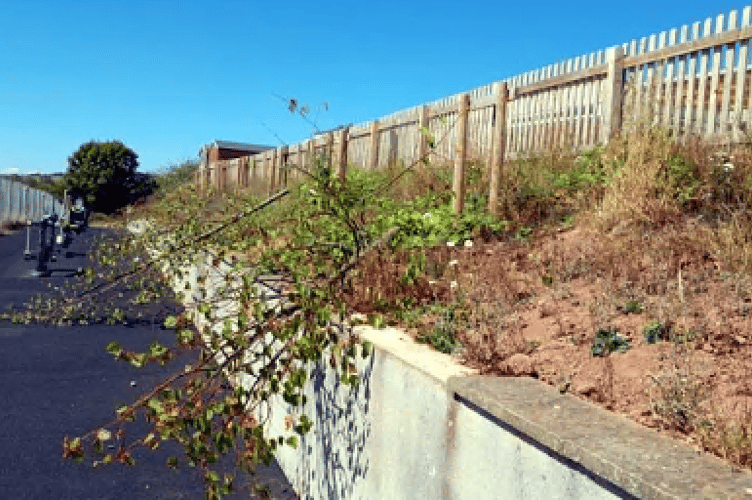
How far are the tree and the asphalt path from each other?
43.1 m

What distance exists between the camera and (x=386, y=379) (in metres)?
3.17

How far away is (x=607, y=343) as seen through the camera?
3109 mm

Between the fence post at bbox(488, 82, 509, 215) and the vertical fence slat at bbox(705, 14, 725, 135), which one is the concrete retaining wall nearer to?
the fence post at bbox(488, 82, 509, 215)

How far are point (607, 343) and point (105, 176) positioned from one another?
5221cm

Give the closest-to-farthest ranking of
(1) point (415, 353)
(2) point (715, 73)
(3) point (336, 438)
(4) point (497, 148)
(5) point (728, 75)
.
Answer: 1. (1) point (415, 353)
2. (3) point (336, 438)
3. (4) point (497, 148)
4. (5) point (728, 75)
5. (2) point (715, 73)

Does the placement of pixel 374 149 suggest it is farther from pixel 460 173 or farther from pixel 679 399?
pixel 679 399

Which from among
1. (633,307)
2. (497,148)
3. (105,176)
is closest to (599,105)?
(497,148)

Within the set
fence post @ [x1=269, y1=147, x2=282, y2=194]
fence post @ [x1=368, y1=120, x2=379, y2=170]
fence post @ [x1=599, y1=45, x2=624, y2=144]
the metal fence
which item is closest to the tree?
the metal fence

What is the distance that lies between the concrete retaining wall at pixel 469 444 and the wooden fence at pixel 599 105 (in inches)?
119

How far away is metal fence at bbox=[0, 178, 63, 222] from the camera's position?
32.0 meters

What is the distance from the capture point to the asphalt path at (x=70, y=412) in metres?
4.21

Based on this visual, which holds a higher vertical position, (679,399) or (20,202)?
(20,202)

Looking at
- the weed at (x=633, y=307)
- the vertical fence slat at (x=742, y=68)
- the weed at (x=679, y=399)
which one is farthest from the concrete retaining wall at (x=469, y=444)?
the vertical fence slat at (x=742, y=68)

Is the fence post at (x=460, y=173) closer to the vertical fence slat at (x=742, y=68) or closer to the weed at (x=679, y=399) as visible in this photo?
the vertical fence slat at (x=742, y=68)
